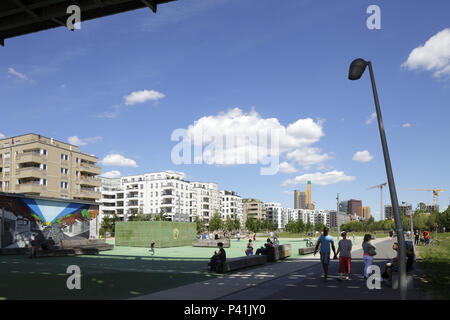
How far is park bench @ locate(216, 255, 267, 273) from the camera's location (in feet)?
51.8

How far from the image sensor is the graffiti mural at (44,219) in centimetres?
3075

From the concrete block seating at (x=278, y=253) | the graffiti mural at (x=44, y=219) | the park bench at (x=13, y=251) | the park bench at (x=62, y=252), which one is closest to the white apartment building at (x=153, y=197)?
the graffiti mural at (x=44, y=219)

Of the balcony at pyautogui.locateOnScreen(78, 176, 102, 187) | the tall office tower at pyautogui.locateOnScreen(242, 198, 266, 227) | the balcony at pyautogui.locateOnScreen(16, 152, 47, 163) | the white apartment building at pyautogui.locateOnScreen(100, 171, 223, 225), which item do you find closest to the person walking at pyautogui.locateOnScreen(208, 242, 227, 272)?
the balcony at pyautogui.locateOnScreen(16, 152, 47, 163)

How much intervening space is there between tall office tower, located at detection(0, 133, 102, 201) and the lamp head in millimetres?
67004

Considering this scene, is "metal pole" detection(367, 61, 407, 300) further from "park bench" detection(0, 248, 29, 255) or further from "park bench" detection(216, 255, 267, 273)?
"park bench" detection(0, 248, 29, 255)

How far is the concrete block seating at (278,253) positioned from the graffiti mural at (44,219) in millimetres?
21091

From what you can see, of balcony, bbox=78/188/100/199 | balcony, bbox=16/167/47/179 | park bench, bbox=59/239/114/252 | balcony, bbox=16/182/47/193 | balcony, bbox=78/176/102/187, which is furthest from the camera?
balcony, bbox=78/176/102/187

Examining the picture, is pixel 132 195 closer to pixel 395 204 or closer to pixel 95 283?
pixel 95 283

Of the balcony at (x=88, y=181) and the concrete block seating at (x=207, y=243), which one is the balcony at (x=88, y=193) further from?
the concrete block seating at (x=207, y=243)

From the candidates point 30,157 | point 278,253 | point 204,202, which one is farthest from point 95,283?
point 204,202
